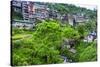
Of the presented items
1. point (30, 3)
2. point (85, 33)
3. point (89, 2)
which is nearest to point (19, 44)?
point (30, 3)

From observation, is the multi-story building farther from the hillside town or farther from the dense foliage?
the dense foliage

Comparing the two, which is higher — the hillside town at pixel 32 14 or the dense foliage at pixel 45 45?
the hillside town at pixel 32 14

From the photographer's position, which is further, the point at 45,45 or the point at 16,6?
the point at 45,45

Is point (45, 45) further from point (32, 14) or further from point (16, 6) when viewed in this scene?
point (16, 6)

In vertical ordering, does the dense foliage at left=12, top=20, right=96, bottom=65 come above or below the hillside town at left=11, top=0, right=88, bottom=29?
below

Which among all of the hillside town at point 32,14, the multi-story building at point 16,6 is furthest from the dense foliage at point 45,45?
the multi-story building at point 16,6

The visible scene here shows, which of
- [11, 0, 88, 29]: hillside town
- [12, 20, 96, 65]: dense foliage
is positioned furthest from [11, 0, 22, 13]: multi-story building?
[12, 20, 96, 65]: dense foliage

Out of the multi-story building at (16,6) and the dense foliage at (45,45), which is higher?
the multi-story building at (16,6)

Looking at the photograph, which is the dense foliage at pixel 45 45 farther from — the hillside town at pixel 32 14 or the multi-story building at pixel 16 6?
the multi-story building at pixel 16 6

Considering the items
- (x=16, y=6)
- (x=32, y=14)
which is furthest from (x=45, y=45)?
(x=16, y=6)

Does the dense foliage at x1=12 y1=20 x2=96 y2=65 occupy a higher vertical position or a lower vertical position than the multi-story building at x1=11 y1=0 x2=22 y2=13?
lower
